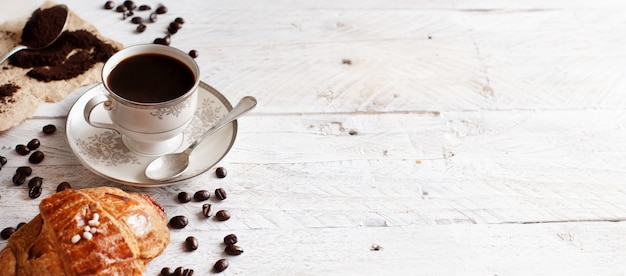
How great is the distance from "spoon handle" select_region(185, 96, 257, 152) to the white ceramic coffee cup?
0.08 m

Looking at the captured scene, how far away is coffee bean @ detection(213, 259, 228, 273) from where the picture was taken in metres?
1.93

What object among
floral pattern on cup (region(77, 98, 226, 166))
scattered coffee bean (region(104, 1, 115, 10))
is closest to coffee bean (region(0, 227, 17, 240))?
floral pattern on cup (region(77, 98, 226, 166))

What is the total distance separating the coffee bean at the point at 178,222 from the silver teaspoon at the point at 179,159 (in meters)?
0.13

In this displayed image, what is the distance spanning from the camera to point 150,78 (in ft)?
6.86

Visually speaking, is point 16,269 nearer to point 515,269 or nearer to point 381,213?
point 381,213

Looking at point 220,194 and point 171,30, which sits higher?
point 171,30

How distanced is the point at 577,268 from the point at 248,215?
1.01 metres

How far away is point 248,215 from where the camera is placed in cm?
209

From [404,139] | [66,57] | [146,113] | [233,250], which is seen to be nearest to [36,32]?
[66,57]

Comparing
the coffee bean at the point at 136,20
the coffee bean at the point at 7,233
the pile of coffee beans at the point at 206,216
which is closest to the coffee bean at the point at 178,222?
the pile of coffee beans at the point at 206,216

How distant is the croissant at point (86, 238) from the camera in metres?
1.69

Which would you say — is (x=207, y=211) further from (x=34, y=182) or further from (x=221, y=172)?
(x=34, y=182)

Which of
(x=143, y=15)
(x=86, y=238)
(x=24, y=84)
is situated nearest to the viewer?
(x=86, y=238)

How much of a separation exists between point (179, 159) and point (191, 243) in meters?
0.30
